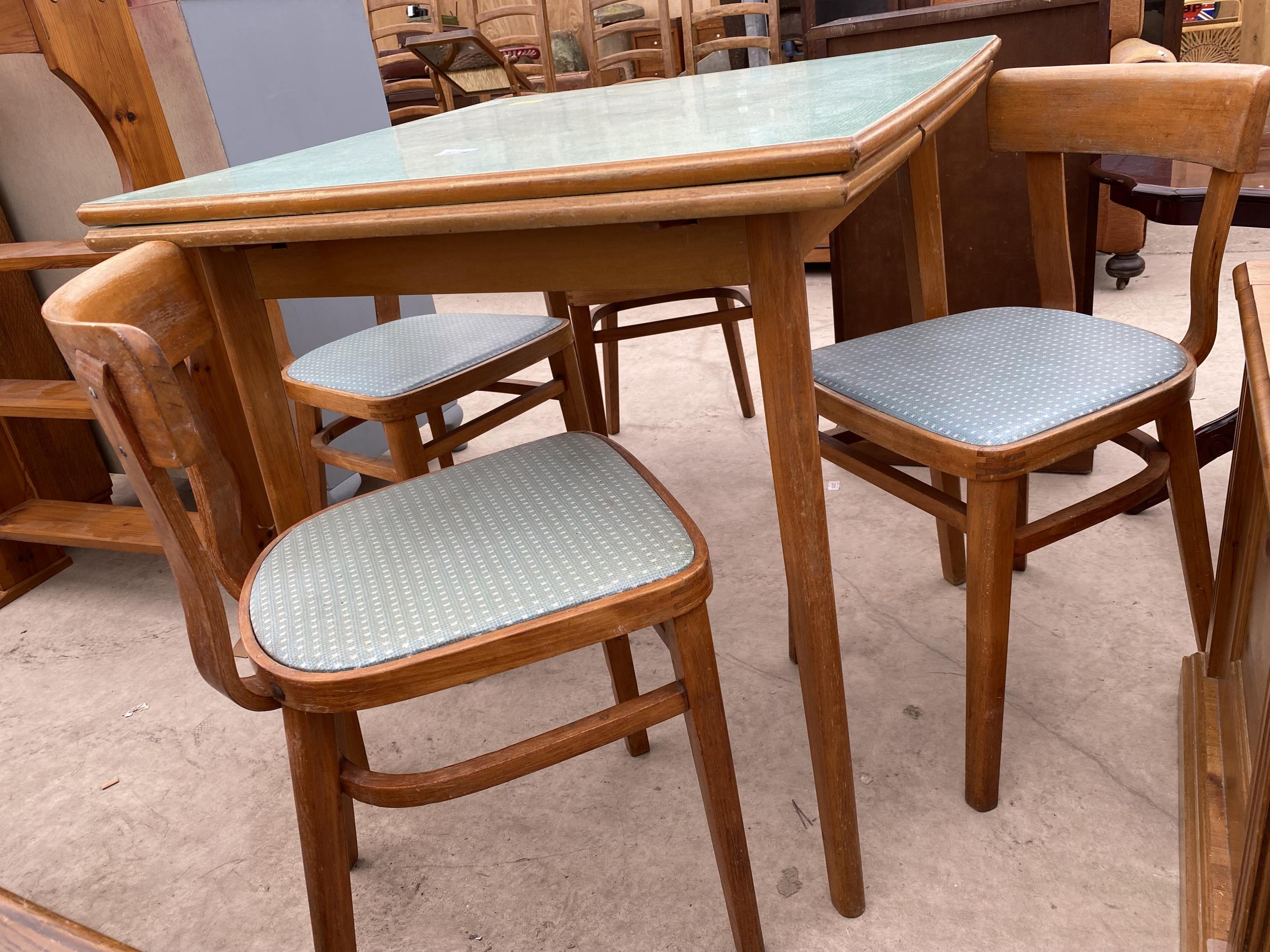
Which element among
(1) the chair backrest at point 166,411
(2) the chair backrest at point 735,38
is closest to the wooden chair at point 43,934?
(1) the chair backrest at point 166,411

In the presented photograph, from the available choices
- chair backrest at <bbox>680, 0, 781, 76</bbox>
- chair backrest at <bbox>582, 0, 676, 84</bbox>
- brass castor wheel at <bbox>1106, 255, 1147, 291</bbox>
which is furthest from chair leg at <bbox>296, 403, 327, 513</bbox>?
chair backrest at <bbox>582, 0, 676, 84</bbox>

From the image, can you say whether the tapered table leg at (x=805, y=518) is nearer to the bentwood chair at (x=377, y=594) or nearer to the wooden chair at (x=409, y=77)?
the bentwood chair at (x=377, y=594)

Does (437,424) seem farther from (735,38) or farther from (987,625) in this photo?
(735,38)

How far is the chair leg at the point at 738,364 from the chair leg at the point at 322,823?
5.58 ft

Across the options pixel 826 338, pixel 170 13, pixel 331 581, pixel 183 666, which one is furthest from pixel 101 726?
pixel 826 338

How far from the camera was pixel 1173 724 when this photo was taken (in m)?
1.35

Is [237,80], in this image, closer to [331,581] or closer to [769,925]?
[331,581]

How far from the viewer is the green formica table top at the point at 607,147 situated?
78 centimetres

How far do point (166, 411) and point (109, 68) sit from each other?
1380 mm

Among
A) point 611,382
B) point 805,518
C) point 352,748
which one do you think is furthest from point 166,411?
point 611,382

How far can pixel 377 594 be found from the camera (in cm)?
92

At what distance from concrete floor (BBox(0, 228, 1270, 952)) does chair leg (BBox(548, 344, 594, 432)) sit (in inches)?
16.9

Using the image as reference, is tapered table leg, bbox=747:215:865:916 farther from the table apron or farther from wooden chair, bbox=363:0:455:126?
wooden chair, bbox=363:0:455:126

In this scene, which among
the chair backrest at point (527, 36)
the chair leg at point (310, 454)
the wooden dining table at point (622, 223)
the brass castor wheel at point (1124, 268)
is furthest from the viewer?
the chair backrest at point (527, 36)
